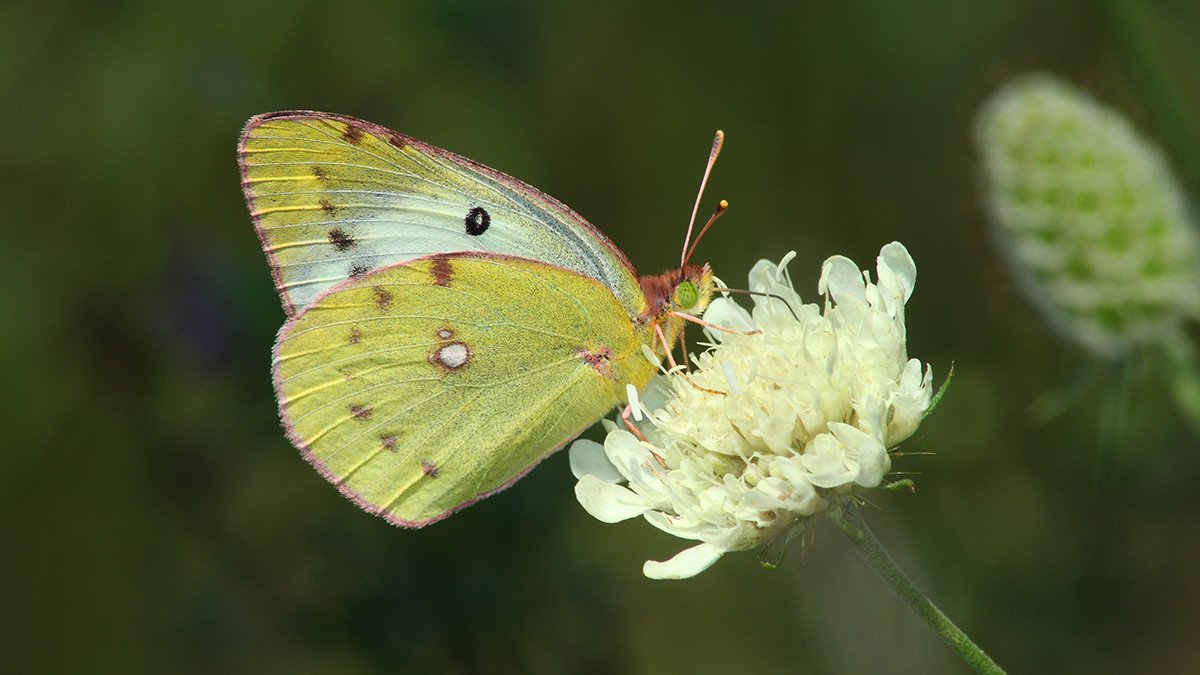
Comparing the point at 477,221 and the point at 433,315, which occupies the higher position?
Result: the point at 477,221

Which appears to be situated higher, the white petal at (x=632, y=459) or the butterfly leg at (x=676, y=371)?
the butterfly leg at (x=676, y=371)

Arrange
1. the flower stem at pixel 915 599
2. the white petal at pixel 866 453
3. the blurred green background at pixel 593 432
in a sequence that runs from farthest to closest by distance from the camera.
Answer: the blurred green background at pixel 593 432 < the white petal at pixel 866 453 < the flower stem at pixel 915 599

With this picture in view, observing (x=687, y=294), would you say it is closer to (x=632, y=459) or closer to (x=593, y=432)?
(x=632, y=459)

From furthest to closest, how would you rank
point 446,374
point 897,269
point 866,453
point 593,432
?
point 593,432 → point 446,374 → point 897,269 → point 866,453

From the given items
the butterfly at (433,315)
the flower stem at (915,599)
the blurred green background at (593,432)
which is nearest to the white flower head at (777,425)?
the flower stem at (915,599)

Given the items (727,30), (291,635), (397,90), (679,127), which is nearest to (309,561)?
(291,635)

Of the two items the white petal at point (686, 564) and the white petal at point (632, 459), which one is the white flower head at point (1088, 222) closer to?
the white petal at point (632, 459)

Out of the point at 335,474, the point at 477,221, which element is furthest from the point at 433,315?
the point at 335,474
